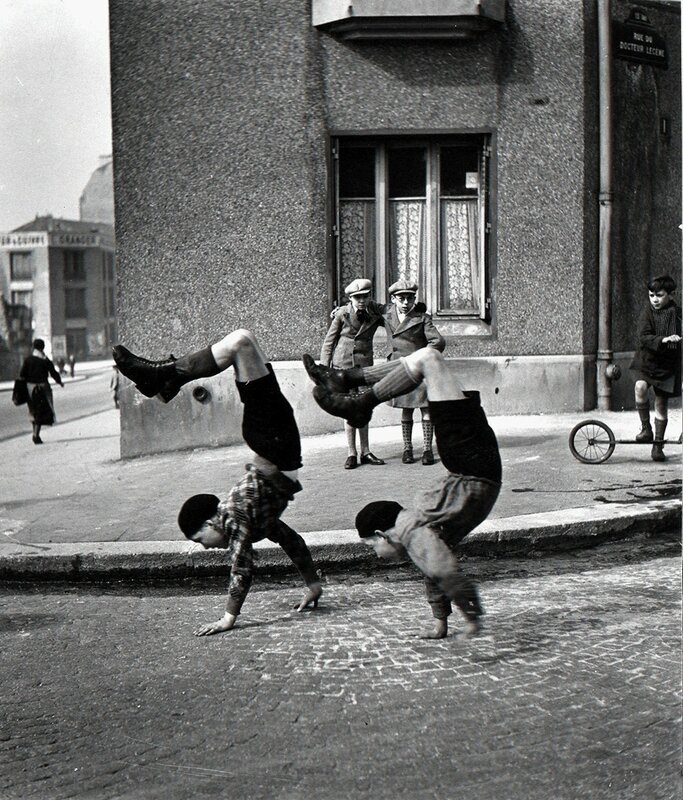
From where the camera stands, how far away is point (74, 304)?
6348 millimetres

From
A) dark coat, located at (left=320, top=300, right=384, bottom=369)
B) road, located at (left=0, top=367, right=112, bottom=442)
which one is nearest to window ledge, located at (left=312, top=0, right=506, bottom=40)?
dark coat, located at (left=320, top=300, right=384, bottom=369)

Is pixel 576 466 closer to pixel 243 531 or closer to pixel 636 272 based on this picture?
pixel 636 272

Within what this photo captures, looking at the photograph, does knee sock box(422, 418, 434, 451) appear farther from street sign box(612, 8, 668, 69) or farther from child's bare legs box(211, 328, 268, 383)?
street sign box(612, 8, 668, 69)

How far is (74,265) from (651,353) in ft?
10.8

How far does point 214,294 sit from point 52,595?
104 inches

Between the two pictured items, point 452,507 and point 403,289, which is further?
point 403,289

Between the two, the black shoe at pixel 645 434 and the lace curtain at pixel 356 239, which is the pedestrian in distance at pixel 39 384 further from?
the black shoe at pixel 645 434

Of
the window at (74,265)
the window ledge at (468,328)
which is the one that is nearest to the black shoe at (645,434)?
the window ledge at (468,328)

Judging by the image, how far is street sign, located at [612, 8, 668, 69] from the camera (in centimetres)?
457

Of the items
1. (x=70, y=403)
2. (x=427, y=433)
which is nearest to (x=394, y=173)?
(x=427, y=433)

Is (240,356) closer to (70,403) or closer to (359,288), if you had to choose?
(359,288)

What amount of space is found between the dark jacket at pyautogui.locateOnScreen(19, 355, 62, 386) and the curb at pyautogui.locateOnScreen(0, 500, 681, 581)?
43.2 inches

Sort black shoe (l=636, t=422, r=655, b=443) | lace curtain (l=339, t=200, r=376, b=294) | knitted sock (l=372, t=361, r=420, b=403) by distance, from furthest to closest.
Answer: black shoe (l=636, t=422, r=655, b=443) → lace curtain (l=339, t=200, r=376, b=294) → knitted sock (l=372, t=361, r=420, b=403)

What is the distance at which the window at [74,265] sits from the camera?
231 inches
